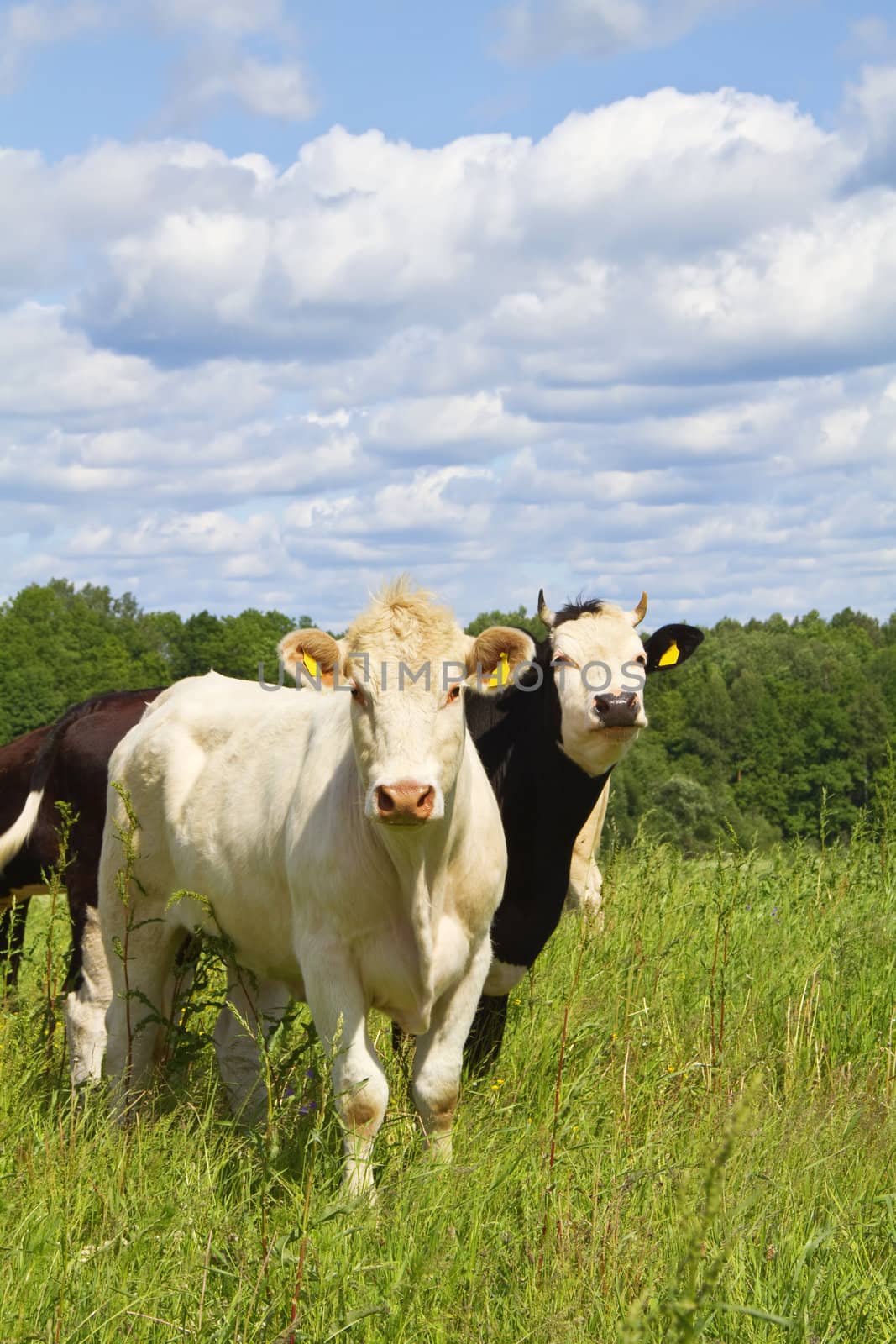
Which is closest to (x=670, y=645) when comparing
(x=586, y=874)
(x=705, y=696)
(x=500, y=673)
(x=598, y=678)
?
(x=598, y=678)

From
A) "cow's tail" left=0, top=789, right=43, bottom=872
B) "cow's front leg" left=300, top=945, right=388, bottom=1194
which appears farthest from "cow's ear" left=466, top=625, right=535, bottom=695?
"cow's tail" left=0, top=789, right=43, bottom=872

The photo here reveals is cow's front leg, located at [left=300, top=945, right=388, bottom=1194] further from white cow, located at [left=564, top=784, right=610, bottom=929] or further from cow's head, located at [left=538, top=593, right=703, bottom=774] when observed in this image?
white cow, located at [left=564, top=784, right=610, bottom=929]

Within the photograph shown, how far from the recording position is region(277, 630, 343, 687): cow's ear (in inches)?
187

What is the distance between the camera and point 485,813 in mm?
4984

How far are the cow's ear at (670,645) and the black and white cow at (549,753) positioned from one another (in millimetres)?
322

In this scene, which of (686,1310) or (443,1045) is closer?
(686,1310)

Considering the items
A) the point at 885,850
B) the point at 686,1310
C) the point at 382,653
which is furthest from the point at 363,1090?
the point at 885,850

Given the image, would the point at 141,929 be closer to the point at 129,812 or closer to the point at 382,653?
the point at 129,812

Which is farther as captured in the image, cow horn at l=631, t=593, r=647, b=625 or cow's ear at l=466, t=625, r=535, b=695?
cow horn at l=631, t=593, r=647, b=625

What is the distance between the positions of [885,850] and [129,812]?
5.38 meters

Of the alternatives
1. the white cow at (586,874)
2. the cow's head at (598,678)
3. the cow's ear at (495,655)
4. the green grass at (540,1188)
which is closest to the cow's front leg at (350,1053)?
the green grass at (540,1188)

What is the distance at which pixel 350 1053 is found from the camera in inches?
173

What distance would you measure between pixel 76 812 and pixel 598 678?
2.96 m

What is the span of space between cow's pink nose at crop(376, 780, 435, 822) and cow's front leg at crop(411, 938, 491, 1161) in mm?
923
